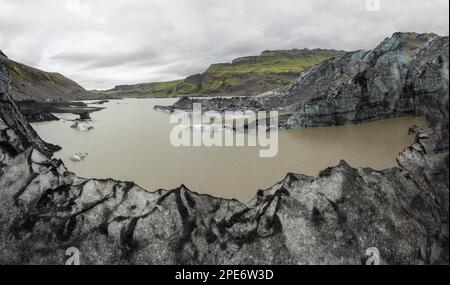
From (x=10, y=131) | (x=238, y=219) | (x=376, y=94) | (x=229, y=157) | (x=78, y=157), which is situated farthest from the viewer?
(x=376, y=94)

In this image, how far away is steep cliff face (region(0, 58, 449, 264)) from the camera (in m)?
8.88

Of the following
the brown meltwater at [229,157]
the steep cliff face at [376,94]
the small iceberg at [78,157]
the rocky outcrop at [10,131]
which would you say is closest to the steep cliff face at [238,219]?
the rocky outcrop at [10,131]

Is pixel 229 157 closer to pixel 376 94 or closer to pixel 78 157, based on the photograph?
pixel 78 157

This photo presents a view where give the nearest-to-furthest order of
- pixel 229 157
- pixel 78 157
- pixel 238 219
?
1. pixel 238 219
2. pixel 229 157
3. pixel 78 157

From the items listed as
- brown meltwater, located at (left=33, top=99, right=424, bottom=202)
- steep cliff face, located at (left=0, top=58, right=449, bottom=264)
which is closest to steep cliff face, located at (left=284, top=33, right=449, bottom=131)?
brown meltwater, located at (left=33, top=99, right=424, bottom=202)

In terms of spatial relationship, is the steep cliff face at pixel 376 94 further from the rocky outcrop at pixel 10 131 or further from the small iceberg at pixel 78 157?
the rocky outcrop at pixel 10 131

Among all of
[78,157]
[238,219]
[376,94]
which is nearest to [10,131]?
[238,219]

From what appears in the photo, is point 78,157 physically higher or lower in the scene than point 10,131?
lower

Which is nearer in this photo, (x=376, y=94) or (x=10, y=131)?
(x=10, y=131)

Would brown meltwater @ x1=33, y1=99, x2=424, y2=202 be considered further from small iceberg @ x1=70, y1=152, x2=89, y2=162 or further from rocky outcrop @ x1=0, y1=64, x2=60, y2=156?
rocky outcrop @ x1=0, y1=64, x2=60, y2=156

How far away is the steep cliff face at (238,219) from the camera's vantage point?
29.1 ft

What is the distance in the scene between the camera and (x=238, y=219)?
10.4 m
